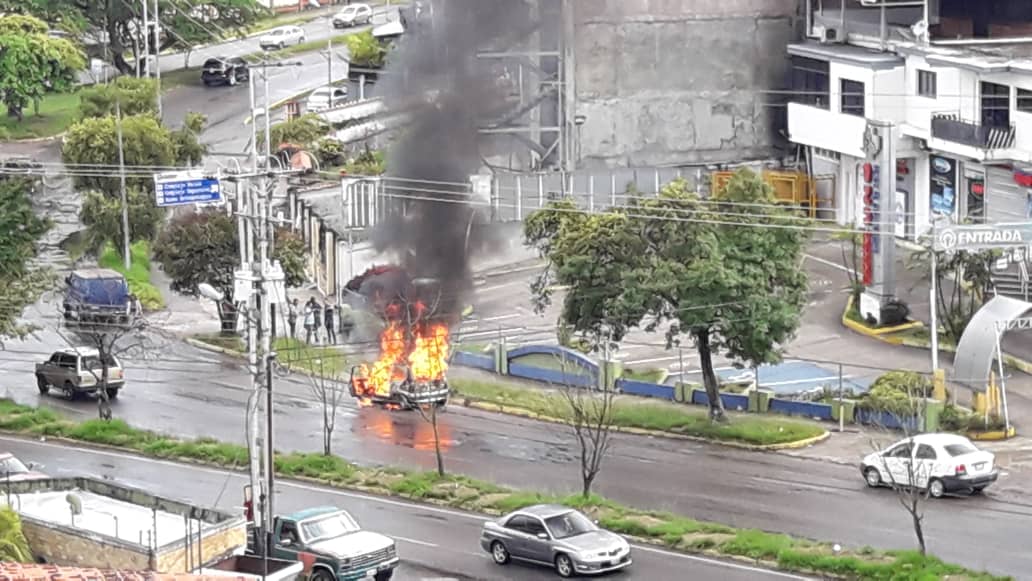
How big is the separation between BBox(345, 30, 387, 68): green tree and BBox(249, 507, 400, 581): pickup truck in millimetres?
37876

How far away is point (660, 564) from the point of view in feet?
119

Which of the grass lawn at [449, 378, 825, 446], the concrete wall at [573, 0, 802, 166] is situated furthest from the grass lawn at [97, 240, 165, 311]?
the concrete wall at [573, 0, 802, 166]

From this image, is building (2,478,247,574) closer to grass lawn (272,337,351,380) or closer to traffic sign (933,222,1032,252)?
grass lawn (272,337,351,380)

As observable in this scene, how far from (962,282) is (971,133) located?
534 centimetres

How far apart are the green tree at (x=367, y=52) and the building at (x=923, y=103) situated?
14.8 metres

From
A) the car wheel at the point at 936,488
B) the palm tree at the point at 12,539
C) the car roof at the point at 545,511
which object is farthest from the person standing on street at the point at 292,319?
the palm tree at the point at 12,539

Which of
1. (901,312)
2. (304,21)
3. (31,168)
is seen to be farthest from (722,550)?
(304,21)

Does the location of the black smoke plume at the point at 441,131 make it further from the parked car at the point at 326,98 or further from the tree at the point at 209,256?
the parked car at the point at 326,98

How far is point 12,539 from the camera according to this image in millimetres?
30750

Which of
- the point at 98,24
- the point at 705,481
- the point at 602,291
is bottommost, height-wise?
the point at 705,481

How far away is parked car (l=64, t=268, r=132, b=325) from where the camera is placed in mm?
55656

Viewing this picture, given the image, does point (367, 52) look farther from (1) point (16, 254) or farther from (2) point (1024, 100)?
(2) point (1024, 100)

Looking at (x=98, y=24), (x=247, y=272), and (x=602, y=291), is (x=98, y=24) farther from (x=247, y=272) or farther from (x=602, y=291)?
(x=247, y=272)

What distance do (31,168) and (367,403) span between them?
21.6 m
